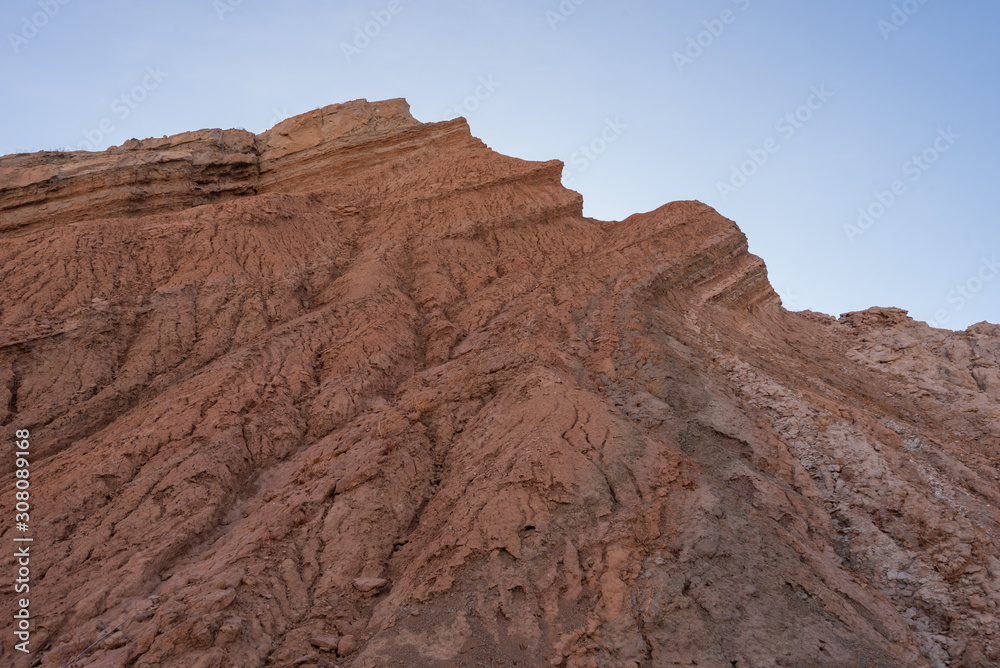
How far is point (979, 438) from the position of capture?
11.1 meters

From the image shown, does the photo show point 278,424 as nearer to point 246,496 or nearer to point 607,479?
point 246,496

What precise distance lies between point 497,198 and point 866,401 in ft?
29.6

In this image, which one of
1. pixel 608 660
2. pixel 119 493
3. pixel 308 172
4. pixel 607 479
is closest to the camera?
pixel 608 660

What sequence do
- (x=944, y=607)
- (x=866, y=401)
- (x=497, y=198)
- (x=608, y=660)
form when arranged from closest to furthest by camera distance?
(x=608, y=660) → (x=944, y=607) → (x=866, y=401) → (x=497, y=198)

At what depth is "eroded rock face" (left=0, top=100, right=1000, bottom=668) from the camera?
290 inches

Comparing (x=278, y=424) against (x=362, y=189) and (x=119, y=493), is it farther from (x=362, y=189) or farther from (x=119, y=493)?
(x=362, y=189)

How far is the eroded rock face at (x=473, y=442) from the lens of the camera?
24.1ft

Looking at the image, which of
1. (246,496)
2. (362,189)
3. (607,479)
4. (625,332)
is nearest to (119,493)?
(246,496)

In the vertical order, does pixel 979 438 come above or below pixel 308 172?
below

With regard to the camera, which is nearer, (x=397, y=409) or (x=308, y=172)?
(x=397, y=409)

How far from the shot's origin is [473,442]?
9.79m

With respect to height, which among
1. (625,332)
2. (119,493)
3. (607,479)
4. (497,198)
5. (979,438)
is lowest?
(119,493)

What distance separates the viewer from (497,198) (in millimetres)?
16625

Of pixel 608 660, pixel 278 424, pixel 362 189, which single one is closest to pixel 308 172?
pixel 362 189
